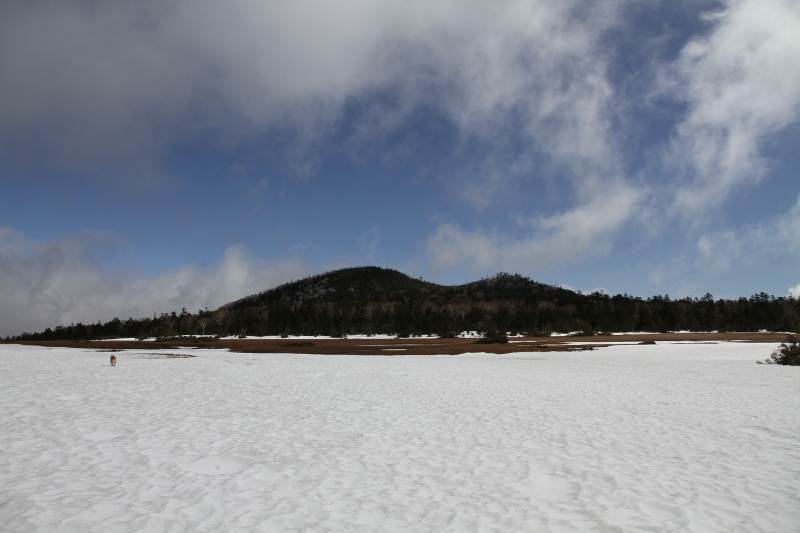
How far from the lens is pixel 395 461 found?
331 inches

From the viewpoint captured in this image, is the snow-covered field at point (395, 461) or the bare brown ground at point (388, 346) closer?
the snow-covered field at point (395, 461)

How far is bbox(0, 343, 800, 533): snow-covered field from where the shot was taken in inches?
235

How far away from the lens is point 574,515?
6.06 m

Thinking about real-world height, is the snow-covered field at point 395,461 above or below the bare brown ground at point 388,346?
above

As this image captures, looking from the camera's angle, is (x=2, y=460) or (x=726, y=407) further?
(x=726, y=407)

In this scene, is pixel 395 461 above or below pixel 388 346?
above

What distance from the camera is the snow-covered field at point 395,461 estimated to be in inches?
235

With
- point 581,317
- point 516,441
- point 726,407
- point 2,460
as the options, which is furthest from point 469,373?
point 581,317

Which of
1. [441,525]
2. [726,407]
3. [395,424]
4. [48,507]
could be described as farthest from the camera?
[726,407]

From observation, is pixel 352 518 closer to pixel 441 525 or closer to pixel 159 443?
pixel 441 525

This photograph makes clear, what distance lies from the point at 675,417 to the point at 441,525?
1022cm

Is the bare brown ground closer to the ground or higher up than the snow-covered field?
closer to the ground

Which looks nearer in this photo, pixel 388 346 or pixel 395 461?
pixel 395 461

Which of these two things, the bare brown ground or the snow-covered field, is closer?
the snow-covered field
